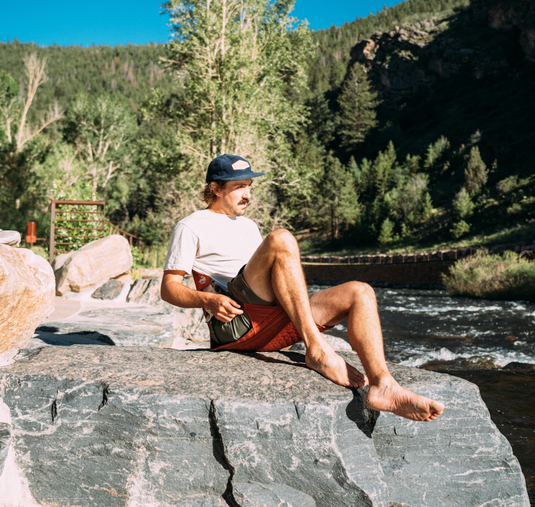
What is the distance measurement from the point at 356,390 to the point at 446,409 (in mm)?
415

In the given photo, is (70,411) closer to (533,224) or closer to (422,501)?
(422,501)

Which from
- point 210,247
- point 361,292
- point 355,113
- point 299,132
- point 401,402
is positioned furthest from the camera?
point 355,113

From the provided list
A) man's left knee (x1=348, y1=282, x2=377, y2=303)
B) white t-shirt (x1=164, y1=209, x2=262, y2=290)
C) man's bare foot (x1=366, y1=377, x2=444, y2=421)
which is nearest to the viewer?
man's bare foot (x1=366, y1=377, x2=444, y2=421)

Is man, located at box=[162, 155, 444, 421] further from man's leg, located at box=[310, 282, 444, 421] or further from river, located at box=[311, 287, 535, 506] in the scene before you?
river, located at box=[311, 287, 535, 506]

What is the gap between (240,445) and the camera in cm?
199

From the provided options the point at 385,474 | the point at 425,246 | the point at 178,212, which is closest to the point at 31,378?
the point at 385,474

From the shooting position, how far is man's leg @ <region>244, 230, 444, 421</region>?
7.04ft

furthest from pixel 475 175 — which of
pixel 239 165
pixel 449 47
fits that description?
pixel 449 47

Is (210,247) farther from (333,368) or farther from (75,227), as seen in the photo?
(75,227)

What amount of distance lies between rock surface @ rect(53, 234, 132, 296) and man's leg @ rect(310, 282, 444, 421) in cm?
648

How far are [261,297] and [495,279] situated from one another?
1392 centimetres

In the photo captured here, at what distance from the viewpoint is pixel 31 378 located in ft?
7.11

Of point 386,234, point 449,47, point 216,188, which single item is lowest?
point 386,234

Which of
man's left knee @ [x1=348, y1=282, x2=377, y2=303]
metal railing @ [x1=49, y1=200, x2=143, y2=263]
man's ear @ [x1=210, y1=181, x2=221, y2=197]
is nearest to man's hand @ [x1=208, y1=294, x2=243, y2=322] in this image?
man's left knee @ [x1=348, y1=282, x2=377, y2=303]
